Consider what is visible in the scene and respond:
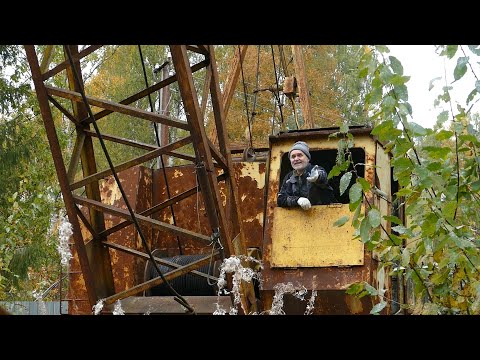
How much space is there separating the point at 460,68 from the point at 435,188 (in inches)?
27.2

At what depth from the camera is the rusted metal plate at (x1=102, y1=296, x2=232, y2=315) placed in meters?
7.50

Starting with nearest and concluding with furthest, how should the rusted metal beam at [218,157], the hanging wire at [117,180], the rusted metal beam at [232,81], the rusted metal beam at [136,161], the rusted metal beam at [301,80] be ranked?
the hanging wire at [117,180], the rusted metal beam at [136,161], the rusted metal beam at [218,157], the rusted metal beam at [232,81], the rusted metal beam at [301,80]

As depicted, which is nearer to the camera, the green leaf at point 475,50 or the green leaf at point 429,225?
the green leaf at point 475,50

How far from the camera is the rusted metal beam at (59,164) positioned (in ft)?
22.7

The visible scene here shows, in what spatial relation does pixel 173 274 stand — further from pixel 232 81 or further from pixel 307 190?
pixel 232 81

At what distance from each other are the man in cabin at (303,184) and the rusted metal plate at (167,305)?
1066 mm

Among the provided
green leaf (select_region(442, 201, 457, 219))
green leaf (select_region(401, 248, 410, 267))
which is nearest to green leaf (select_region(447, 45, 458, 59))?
green leaf (select_region(442, 201, 457, 219))

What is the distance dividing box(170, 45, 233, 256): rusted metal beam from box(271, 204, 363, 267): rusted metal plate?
2.08 feet

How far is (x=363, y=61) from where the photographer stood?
475 centimetres

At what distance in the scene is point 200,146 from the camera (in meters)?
6.89

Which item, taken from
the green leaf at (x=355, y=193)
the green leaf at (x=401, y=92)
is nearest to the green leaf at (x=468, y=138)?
the green leaf at (x=401, y=92)

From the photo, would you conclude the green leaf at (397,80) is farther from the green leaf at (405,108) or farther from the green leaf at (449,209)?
the green leaf at (449,209)

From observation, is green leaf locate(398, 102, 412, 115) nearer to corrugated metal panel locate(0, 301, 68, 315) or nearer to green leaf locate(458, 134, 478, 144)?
green leaf locate(458, 134, 478, 144)
